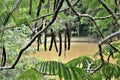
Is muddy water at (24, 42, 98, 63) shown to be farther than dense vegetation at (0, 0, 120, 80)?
Yes

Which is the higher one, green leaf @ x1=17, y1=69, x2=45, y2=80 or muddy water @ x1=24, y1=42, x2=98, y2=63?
green leaf @ x1=17, y1=69, x2=45, y2=80

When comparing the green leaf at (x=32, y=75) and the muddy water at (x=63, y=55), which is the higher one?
the green leaf at (x=32, y=75)

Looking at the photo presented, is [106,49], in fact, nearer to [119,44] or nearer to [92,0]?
[119,44]

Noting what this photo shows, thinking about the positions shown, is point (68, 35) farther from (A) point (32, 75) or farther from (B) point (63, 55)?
(B) point (63, 55)

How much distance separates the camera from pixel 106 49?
1.38m

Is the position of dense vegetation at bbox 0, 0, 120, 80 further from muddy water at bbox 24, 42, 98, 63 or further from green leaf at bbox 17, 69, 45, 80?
muddy water at bbox 24, 42, 98, 63

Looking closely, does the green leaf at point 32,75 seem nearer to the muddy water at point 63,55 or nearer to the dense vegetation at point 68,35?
the dense vegetation at point 68,35

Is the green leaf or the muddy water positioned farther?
the muddy water

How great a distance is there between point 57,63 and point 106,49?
19.0 inches

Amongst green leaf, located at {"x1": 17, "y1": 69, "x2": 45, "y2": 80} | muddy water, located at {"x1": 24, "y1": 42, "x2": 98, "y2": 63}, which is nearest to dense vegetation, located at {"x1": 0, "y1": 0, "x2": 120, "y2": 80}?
green leaf, located at {"x1": 17, "y1": 69, "x2": 45, "y2": 80}

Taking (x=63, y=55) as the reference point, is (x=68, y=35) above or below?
above

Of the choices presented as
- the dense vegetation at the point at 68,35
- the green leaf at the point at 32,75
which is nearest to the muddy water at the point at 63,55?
the dense vegetation at the point at 68,35

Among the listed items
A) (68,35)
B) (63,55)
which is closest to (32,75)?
(68,35)

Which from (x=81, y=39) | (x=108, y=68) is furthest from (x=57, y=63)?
(x=81, y=39)
